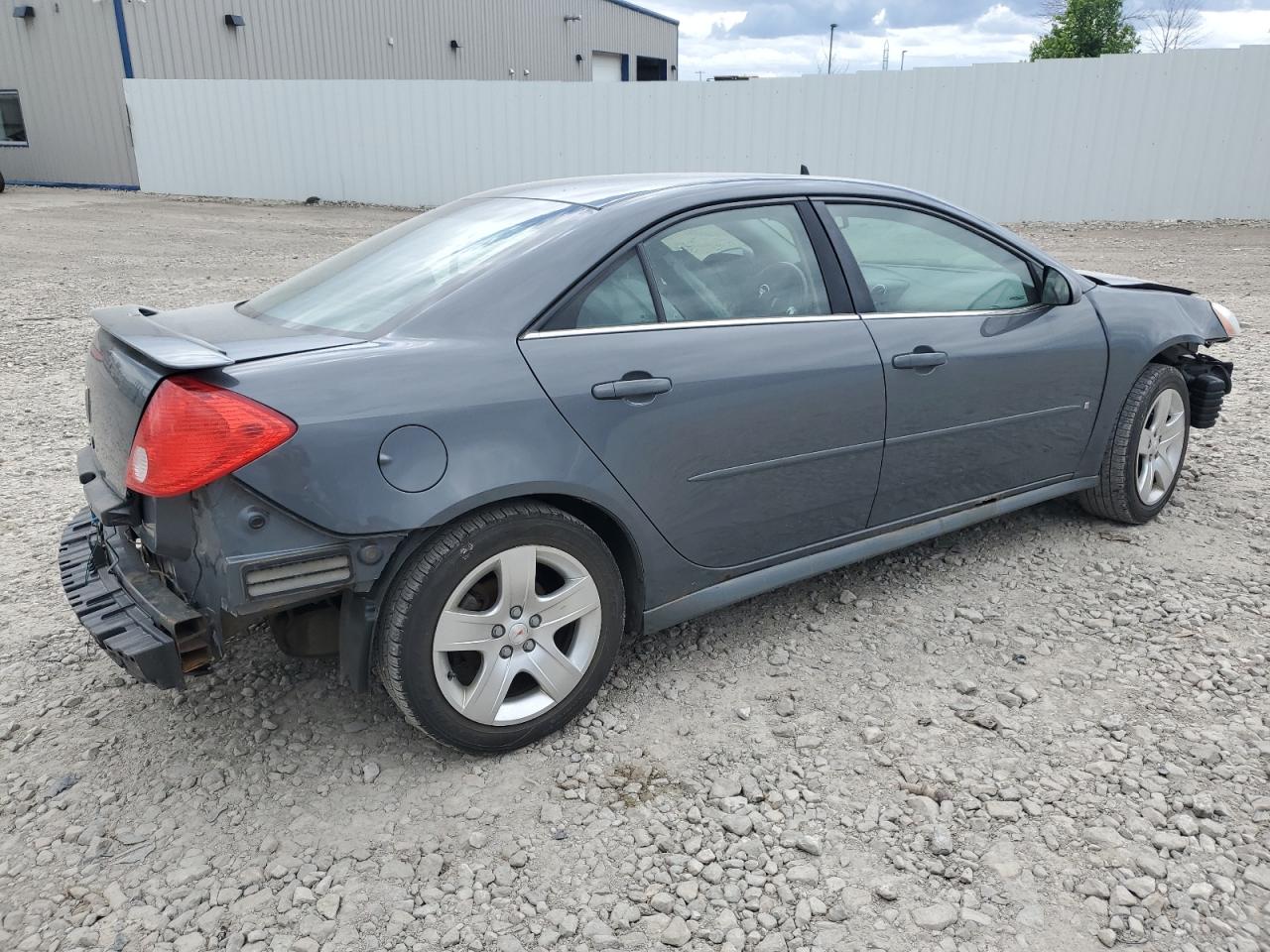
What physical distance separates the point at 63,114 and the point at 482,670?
2559 centimetres

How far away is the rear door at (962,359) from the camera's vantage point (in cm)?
340

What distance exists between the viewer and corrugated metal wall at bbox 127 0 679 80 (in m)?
22.3

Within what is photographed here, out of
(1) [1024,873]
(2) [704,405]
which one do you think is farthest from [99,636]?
(1) [1024,873]

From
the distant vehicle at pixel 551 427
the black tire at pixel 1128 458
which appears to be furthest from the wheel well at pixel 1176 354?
the distant vehicle at pixel 551 427

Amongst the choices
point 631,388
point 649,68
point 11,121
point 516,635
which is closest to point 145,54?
point 11,121

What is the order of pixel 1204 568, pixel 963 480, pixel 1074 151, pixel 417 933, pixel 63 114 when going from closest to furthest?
pixel 417 933 < pixel 963 480 < pixel 1204 568 < pixel 1074 151 < pixel 63 114

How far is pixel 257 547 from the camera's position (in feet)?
7.63

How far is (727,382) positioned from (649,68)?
1714 inches

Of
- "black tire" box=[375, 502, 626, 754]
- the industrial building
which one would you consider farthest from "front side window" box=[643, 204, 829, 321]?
the industrial building

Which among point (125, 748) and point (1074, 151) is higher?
point (1074, 151)

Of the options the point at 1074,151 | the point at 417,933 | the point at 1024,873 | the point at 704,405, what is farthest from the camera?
the point at 1074,151

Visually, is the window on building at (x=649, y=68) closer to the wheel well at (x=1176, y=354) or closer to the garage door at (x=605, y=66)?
the garage door at (x=605, y=66)

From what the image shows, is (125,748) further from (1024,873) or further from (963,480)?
(963,480)

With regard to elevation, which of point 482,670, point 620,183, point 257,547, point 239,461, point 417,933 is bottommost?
point 417,933
